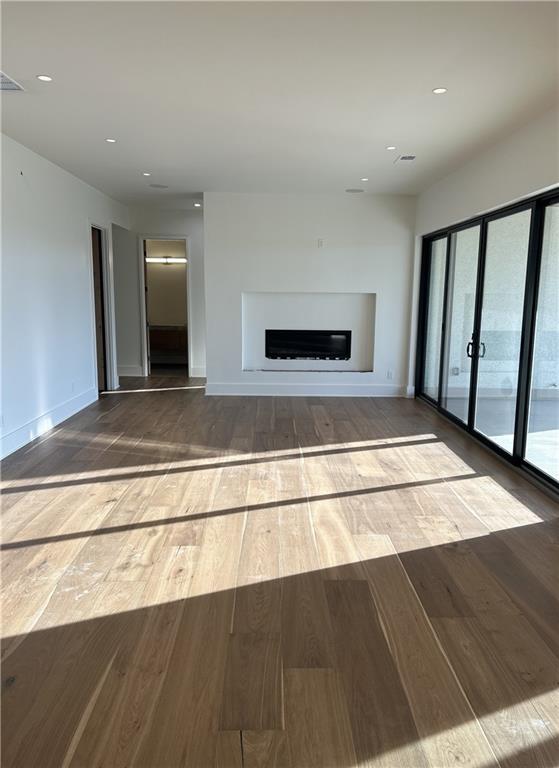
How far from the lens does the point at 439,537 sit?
10.6ft

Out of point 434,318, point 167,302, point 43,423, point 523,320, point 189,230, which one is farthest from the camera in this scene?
point 167,302

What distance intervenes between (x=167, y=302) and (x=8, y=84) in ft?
24.7

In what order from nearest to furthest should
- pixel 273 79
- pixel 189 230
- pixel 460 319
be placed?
pixel 273 79, pixel 460 319, pixel 189 230

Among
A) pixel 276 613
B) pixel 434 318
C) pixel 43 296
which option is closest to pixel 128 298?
pixel 43 296

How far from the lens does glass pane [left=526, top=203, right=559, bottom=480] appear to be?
394cm

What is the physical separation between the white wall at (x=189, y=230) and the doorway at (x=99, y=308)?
1.43 metres

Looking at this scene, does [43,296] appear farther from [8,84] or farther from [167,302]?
[167,302]

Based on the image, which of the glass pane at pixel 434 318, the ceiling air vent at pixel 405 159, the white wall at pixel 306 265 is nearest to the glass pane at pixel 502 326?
the ceiling air vent at pixel 405 159

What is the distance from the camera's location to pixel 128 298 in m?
9.02

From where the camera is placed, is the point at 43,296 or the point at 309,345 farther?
the point at 309,345

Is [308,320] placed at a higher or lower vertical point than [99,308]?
lower

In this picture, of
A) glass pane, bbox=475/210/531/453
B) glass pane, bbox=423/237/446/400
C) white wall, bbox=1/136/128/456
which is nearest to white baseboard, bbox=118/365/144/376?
white wall, bbox=1/136/128/456

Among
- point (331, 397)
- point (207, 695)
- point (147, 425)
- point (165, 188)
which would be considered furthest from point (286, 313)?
point (207, 695)

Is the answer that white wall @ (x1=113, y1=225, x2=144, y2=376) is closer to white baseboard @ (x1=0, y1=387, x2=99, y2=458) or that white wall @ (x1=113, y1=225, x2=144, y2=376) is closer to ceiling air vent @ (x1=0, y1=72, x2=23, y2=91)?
white baseboard @ (x1=0, y1=387, x2=99, y2=458)
